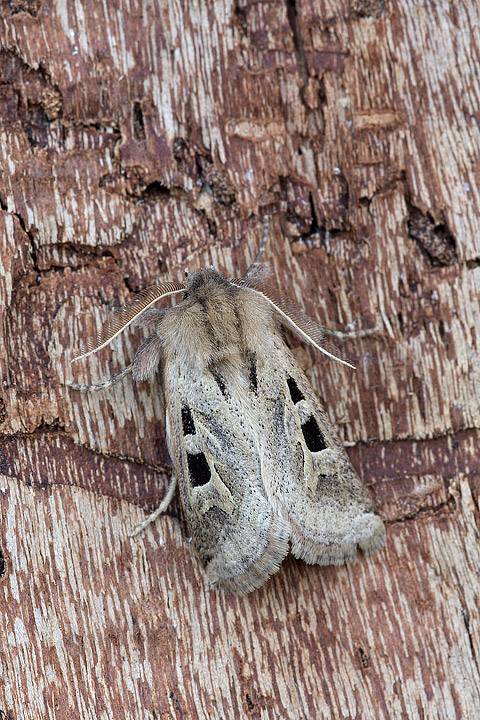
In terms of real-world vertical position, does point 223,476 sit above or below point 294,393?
below

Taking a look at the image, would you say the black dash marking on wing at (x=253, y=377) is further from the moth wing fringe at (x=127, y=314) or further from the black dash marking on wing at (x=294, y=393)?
the moth wing fringe at (x=127, y=314)

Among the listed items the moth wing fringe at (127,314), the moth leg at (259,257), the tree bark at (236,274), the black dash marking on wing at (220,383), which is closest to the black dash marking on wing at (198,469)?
the tree bark at (236,274)

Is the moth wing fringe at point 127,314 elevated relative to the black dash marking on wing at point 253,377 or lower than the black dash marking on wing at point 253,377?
elevated

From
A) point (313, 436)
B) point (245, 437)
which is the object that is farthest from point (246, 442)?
point (313, 436)

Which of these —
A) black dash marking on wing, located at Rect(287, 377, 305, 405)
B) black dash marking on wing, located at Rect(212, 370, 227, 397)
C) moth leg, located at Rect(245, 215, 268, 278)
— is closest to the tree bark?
moth leg, located at Rect(245, 215, 268, 278)

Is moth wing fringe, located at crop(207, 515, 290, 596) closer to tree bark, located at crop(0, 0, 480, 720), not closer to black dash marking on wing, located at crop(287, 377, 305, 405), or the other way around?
tree bark, located at crop(0, 0, 480, 720)

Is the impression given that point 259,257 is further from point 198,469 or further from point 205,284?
point 198,469

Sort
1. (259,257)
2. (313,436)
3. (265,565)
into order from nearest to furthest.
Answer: (265,565)
(313,436)
(259,257)

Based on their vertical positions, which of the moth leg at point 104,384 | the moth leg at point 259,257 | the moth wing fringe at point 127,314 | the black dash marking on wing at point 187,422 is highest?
the moth leg at point 259,257
